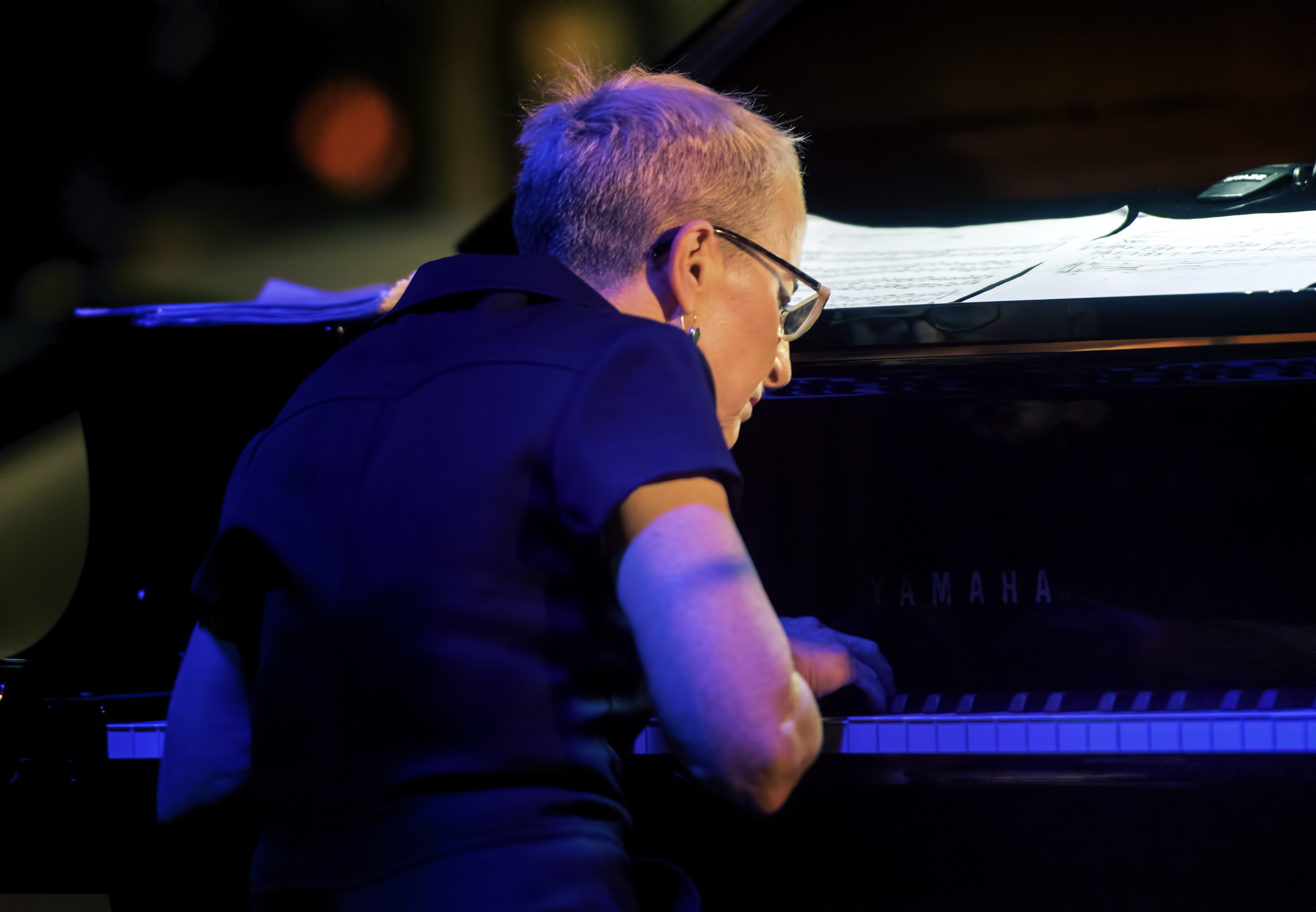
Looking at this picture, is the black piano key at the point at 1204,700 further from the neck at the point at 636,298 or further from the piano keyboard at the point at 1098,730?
the neck at the point at 636,298

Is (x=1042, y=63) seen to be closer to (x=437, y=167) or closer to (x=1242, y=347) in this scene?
(x=1242, y=347)

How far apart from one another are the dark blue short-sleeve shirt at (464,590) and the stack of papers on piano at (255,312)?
2.71 feet

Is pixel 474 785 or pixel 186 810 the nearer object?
pixel 474 785

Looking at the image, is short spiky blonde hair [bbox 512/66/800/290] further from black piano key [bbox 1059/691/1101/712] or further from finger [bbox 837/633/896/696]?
black piano key [bbox 1059/691/1101/712]

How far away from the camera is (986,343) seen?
4.40 ft

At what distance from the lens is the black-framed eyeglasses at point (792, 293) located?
84cm

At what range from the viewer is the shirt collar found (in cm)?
70

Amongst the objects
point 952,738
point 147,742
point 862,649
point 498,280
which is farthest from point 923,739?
point 147,742

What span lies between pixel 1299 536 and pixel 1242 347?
0.29 meters

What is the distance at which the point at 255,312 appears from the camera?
144 centimetres

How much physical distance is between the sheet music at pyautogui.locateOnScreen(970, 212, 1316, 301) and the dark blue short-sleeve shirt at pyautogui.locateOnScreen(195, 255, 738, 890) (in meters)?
0.95

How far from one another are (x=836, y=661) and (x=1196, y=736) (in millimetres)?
462

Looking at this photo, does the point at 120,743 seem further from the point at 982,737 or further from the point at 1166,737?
the point at 1166,737

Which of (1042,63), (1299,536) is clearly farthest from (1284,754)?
(1042,63)
